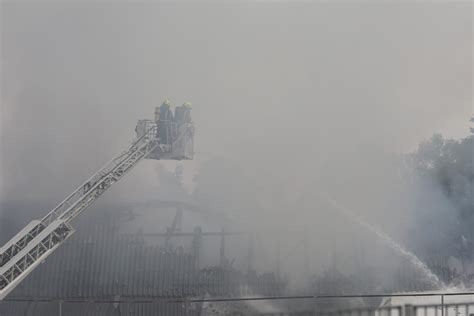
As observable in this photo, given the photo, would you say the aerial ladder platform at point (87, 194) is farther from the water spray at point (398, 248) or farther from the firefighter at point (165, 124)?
the water spray at point (398, 248)

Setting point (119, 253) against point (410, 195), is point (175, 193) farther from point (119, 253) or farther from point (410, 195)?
point (410, 195)

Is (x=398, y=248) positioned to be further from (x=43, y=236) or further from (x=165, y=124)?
(x=43, y=236)

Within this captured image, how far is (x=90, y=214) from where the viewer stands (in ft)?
62.1

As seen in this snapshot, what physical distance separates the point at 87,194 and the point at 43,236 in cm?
146

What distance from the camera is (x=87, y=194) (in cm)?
1262

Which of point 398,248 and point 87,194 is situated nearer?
point 87,194

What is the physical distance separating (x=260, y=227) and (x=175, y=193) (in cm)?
546

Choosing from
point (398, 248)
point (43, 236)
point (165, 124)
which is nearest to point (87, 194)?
point (43, 236)

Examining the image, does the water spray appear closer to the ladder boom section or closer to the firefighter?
the firefighter

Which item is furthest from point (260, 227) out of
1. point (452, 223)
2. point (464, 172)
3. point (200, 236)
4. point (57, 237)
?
point (464, 172)

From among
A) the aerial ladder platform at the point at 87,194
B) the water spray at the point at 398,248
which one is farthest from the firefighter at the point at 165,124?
the water spray at the point at 398,248

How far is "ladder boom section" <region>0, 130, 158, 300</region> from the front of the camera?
11305 millimetres

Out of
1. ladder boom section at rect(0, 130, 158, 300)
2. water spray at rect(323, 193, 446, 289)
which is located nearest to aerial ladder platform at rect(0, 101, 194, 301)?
ladder boom section at rect(0, 130, 158, 300)

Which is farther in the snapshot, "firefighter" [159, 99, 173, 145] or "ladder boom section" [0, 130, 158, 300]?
"firefighter" [159, 99, 173, 145]
